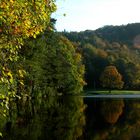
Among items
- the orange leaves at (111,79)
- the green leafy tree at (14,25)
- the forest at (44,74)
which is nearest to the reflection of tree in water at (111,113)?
the forest at (44,74)

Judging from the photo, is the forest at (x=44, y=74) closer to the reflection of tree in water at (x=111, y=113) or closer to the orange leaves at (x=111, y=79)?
the orange leaves at (x=111, y=79)

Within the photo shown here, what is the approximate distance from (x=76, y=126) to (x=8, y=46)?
86.0ft

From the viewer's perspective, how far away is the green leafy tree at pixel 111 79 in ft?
477

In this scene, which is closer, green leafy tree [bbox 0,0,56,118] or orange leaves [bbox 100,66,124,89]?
green leafy tree [bbox 0,0,56,118]

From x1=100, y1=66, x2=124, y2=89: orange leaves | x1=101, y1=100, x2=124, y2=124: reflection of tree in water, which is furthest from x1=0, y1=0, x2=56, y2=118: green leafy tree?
x1=100, y1=66, x2=124, y2=89: orange leaves

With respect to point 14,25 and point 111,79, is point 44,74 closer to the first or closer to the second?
point 111,79

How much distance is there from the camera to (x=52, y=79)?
95.9 meters

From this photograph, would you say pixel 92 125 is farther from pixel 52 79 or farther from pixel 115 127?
pixel 52 79

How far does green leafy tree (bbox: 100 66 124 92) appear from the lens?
146 meters

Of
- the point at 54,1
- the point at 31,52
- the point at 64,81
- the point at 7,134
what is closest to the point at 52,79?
the point at 64,81

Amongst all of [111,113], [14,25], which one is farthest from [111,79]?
[14,25]

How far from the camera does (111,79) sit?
481 feet

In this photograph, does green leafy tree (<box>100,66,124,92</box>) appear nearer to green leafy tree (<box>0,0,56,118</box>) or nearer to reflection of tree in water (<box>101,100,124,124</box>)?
reflection of tree in water (<box>101,100,124,124</box>)

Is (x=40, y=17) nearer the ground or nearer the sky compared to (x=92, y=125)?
nearer the sky
